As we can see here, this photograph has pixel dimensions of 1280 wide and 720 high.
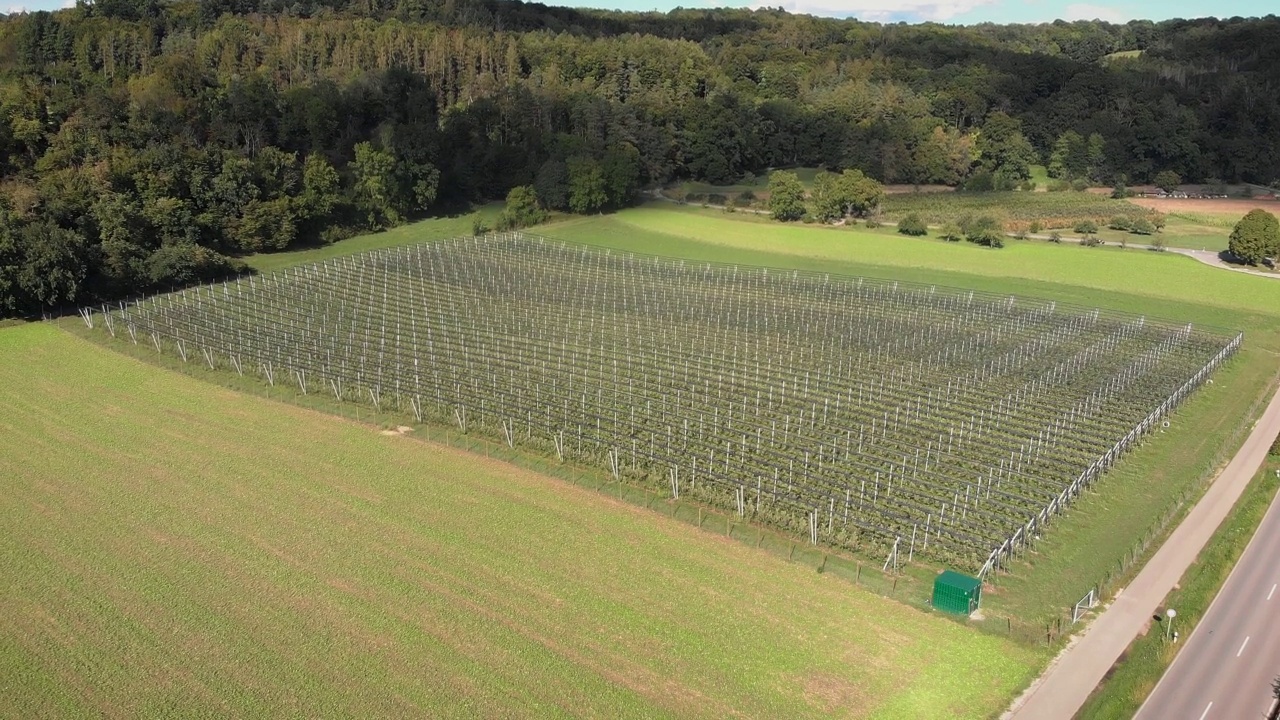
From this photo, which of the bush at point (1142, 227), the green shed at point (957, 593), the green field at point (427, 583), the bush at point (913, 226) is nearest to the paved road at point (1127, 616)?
the green field at point (427, 583)

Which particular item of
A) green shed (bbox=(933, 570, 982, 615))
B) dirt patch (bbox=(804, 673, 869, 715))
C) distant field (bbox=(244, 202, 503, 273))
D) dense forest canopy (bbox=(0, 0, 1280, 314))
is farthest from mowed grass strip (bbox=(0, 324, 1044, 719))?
distant field (bbox=(244, 202, 503, 273))

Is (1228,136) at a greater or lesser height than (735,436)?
greater

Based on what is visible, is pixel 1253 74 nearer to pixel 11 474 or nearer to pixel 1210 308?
pixel 1210 308

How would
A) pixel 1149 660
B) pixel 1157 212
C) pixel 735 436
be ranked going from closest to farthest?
pixel 1149 660 → pixel 735 436 → pixel 1157 212

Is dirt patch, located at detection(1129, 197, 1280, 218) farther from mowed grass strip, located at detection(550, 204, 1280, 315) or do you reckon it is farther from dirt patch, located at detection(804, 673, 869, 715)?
dirt patch, located at detection(804, 673, 869, 715)

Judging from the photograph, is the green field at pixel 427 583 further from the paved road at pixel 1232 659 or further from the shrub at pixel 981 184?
the shrub at pixel 981 184

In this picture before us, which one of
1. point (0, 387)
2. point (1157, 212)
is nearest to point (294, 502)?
point (0, 387)

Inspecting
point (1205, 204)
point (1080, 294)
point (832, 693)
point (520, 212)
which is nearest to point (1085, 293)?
point (1080, 294)

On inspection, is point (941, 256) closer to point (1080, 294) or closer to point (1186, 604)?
point (1080, 294)
